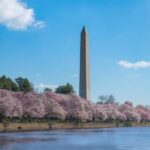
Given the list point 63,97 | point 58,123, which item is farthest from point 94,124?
point 58,123

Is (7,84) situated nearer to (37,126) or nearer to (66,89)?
(37,126)

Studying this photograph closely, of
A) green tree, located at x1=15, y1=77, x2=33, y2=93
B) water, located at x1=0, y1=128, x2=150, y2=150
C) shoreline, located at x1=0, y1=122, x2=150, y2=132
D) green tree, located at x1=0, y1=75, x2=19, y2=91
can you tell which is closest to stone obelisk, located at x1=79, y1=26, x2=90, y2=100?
shoreline, located at x1=0, y1=122, x2=150, y2=132

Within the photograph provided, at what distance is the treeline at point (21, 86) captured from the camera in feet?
338

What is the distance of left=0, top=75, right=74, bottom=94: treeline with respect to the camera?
338ft

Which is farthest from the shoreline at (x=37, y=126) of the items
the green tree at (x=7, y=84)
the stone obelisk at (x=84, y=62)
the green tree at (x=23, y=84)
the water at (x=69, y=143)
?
the water at (x=69, y=143)

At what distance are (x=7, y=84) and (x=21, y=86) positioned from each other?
516 inches

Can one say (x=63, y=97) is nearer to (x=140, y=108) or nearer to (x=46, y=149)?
(x=140, y=108)

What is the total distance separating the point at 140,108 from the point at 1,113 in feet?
302

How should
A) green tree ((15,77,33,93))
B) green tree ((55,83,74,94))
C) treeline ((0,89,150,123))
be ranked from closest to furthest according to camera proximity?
treeline ((0,89,150,123)) < green tree ((15,77,33,93)) < green tree ((55,83,74,94))

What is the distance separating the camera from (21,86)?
116375 millimetres

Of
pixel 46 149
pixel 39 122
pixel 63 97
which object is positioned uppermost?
pixel 63 97

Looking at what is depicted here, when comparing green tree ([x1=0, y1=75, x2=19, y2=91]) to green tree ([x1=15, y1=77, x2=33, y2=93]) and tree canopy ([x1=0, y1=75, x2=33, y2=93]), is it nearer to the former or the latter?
tree canopy ([x1=0, y1=75, x2=33, y2=93])

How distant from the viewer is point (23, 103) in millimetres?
95250

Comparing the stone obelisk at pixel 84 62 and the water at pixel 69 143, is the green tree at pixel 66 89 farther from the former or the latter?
the water at pixel 69 143
